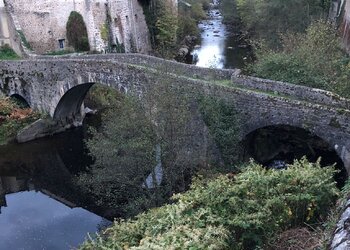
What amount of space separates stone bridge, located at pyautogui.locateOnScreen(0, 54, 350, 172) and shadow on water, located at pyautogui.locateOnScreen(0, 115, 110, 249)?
2.59 m

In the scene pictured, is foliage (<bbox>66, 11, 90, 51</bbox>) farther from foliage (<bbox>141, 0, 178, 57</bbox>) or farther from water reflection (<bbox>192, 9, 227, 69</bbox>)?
water reflection (<bbox>192, 9, 227, 69</bbox>)

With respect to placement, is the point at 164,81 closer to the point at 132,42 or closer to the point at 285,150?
the point at 285,150

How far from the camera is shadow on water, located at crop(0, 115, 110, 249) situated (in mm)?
15961

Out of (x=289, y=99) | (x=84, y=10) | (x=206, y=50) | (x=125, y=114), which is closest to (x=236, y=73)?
(x=289, y=99)

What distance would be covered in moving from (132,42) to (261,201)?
28.0 m

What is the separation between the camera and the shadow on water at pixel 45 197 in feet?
52.4

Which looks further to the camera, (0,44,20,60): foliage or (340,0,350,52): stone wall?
(0,44,20,60): foliage

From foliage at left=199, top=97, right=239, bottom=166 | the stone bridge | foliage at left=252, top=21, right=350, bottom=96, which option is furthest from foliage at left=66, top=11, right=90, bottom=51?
foliage at left=199, top=97, right=239, bottom=166

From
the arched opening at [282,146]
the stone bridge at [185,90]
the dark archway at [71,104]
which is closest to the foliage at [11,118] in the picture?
the stone bridge at [185,90]

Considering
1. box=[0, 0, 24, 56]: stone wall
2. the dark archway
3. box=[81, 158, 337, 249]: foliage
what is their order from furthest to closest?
1. box=[0, 0, 24, 56]: stone wall
2. the dark archway
3. box=[81, 158, 337, 249]: foliage

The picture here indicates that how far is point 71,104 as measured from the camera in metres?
24.7

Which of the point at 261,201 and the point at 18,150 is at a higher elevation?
the point at 261,201

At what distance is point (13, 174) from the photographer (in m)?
20.8

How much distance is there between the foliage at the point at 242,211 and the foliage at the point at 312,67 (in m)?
9.10
